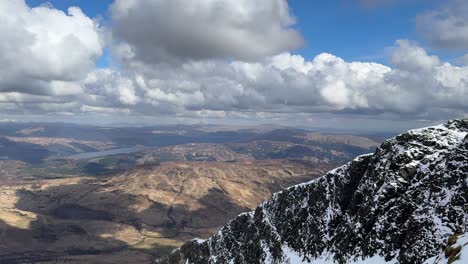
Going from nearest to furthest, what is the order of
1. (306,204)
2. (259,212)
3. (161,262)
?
(306,204) → (259,212) → (161,262)

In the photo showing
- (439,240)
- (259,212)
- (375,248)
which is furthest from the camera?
(259,212)

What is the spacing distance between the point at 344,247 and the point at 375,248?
33.5 feet

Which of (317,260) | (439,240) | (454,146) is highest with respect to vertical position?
(454,146)

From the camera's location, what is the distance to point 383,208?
76812mm

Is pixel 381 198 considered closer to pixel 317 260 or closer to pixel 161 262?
pixel 317 260

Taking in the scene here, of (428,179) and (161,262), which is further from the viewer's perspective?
(161,262)

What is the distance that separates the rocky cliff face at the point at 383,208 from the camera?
66438mm

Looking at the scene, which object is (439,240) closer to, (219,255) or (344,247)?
(344,247)

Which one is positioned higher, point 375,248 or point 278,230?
point 375,248

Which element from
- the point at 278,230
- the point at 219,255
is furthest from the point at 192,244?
the point at 278,230

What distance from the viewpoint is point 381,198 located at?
Answer: 78062 mm

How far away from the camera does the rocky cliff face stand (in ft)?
218

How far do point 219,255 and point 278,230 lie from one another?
29.7m

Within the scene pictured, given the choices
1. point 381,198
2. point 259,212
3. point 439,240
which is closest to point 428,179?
point 381,198
